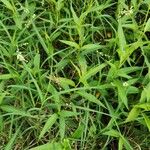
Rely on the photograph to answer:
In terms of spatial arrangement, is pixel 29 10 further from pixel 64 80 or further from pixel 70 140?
pixel 70 140

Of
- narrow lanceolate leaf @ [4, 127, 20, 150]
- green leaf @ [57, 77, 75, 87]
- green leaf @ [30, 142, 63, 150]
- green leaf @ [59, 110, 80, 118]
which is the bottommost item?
narrow lanceolate leaf @ [4, 127, 20, 150]

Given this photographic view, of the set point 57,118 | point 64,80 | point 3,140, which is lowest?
point 3,140

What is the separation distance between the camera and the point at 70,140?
2098mm

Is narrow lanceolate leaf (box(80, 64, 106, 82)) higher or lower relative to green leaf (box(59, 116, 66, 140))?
higher

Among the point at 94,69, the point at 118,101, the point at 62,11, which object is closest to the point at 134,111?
the point at 118,101

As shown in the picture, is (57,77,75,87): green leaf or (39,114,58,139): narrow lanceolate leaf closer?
(39,114,58,139): narrow lanceolate leaf

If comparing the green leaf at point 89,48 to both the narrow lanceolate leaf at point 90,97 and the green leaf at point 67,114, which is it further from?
the green leaf at point 67,114

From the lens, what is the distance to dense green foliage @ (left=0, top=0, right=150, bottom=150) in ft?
6.91

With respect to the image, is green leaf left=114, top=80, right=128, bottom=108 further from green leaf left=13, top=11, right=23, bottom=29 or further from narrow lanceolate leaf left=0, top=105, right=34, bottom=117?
green leaf left=13, top=11, right=23, bottom=29

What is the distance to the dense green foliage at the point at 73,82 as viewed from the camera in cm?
211

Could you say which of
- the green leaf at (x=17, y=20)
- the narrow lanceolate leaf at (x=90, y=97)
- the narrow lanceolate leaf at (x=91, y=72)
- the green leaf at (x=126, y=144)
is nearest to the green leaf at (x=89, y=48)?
the narrow lanceolate leaf at (x=91, y=72)

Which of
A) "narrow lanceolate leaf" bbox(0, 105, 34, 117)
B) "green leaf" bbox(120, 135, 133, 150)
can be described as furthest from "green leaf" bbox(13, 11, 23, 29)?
"green leaf" bbox(120, 135, 133, 150)

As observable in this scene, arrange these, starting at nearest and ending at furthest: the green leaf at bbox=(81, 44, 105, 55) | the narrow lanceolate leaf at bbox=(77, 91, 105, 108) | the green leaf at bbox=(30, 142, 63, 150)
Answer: the green leaf at bbox=(30, 142, 63, 150) → the narrow lanceolate leaf at bbox=(77, 91, 105, 108) → the green leaf at bbox=(81, 44, 105, 55)

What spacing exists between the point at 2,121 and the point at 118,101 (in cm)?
62
